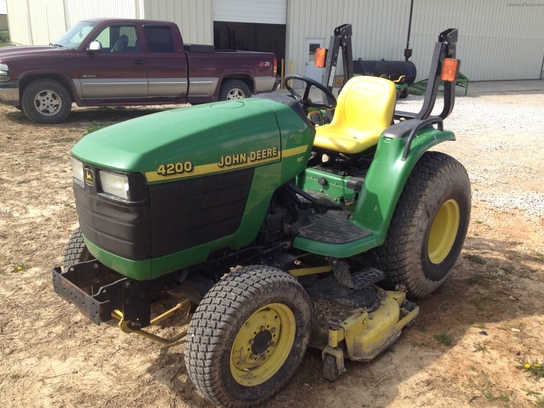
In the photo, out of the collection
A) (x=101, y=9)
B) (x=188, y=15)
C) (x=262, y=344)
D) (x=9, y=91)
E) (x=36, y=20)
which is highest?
(x=101, y=9)

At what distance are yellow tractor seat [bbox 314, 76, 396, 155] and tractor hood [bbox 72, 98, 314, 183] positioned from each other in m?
0.63

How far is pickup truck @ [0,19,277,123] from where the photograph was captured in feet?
30.9

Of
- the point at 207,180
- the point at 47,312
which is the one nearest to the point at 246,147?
the point at 207,180

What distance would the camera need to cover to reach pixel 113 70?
9891 millimetres

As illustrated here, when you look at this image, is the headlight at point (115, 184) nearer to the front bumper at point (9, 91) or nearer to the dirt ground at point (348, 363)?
the dirt ground at point (348, 363)

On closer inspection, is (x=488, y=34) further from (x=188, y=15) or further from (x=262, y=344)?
(x=262, y=344)

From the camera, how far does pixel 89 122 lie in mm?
10234

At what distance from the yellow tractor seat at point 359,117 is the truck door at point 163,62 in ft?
21.9

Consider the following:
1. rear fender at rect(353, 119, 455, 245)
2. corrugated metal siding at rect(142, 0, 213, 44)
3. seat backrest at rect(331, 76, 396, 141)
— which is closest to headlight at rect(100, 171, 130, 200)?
rear fender at rect(353, 119, 455, 245)

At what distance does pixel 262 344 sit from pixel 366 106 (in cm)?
218

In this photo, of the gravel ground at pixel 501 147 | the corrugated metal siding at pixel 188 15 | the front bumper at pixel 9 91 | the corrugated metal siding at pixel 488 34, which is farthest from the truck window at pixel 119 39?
the corrugated metal siding at pixel 488 34

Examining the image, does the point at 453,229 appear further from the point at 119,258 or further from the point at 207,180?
the point at 119,258

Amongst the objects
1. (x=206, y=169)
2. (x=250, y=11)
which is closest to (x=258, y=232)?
(x=206, y=169)

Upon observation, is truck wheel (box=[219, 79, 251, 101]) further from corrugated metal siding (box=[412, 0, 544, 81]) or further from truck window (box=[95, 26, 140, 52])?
corrugated metal siding (box=[412, 0, 544, 81])
